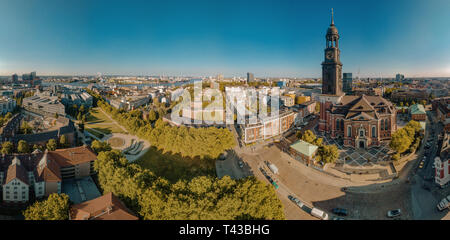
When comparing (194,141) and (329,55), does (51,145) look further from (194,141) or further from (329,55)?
(329,55)

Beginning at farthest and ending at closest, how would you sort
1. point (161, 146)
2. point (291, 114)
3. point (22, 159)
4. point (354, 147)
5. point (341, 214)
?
point (291, 114) < point (161, 146) < point (354, 147) < point (22, 159) < point (341, 214)

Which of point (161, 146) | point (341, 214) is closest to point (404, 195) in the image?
point (341, 214)

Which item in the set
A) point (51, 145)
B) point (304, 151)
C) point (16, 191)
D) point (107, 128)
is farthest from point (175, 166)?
point (107, 128)

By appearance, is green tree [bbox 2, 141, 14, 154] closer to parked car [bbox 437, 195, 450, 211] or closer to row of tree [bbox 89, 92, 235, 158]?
row of tree [bbox 89, 92, 235, 158]

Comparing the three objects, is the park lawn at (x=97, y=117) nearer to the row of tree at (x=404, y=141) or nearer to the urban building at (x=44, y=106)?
the urban building at (x=44, y=106)

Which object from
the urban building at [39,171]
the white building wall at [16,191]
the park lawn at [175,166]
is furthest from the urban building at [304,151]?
the white building wall at [16,191]

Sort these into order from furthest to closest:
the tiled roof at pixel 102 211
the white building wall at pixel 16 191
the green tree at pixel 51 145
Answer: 1. the green tree at pixel 51 145
2. the white building wall at pixel 16 191
3. the tiled roof at pixel 102 211

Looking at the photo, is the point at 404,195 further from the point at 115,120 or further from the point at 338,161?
the point at 115,120
